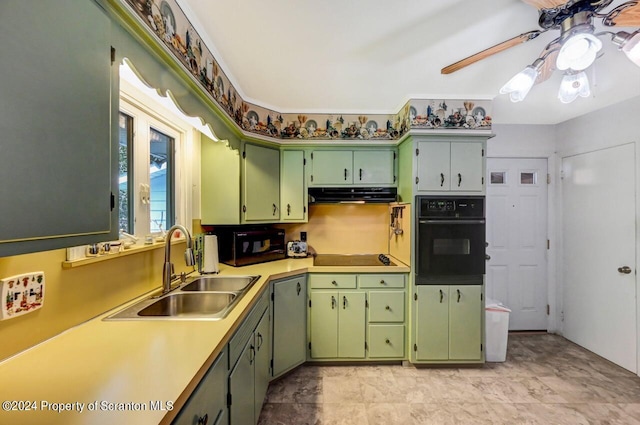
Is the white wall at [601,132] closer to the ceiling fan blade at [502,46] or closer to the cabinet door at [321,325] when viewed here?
the ceiling fan blade at [502,46]

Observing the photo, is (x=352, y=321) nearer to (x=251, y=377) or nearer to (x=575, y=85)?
(x=251, y=377)

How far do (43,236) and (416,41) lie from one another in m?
1.98

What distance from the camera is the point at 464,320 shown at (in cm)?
245

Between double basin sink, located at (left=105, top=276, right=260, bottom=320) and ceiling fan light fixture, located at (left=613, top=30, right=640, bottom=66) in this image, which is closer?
ceiling fan light fixture, located at (left=613, top=30, right=640, bottom=66)

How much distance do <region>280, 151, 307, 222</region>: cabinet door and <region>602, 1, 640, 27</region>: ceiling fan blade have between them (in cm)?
223

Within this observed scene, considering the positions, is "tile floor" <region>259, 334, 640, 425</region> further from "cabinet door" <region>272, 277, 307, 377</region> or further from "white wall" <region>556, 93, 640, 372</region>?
"white wall" <region>556, 93, 640, 372</region>

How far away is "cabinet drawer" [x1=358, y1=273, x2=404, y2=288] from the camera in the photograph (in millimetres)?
2508

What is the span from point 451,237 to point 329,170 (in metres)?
1.35

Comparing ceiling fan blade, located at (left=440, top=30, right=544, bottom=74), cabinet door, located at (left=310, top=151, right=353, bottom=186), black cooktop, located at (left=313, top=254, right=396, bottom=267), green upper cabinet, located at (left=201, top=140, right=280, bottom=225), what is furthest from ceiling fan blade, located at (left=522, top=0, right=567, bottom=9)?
green upper cabinet, located at (left=201, top=140, right=280, bottom=225)

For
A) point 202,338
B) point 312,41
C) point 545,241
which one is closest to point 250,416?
point 202,338

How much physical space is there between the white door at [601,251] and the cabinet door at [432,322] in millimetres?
1640

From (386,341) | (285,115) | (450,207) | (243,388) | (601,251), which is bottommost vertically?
(386,341)

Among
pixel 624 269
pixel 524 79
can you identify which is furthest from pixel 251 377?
pixel 624 269

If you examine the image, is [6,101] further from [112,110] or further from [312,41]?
[312,41]
